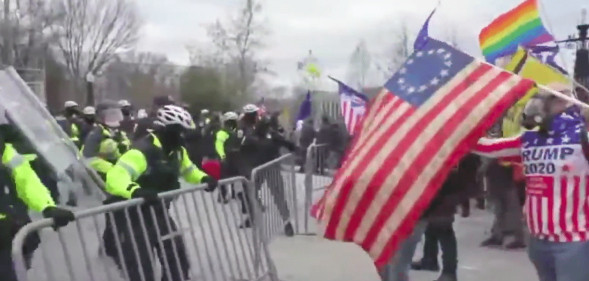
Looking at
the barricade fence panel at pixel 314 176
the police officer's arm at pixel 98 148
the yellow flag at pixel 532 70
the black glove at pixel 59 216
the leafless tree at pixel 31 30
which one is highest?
the leafless tree at pixel 31 30

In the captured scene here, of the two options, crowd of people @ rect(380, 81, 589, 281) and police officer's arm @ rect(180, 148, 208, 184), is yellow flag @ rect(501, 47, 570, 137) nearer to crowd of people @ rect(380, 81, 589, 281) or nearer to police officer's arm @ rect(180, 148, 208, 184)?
crowd of people @ rect(380, 81, 589, 281)

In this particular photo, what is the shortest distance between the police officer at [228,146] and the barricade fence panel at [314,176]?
97cm

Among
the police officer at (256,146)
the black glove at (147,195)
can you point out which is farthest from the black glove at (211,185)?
the police officer at (256,146)

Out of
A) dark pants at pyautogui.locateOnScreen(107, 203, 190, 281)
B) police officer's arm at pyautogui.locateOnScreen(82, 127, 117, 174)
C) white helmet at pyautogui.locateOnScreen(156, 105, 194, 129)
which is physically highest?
white helmet at pyautogui.locateOnScreen(156, 105, 194, 129)

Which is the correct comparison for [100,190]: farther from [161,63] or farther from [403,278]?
[161,63]

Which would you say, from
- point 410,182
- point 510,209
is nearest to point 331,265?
point 510,209

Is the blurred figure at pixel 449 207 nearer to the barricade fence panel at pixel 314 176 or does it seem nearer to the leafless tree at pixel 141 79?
the barricade fence panel at pixel 314 176

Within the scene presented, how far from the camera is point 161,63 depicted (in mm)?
64188

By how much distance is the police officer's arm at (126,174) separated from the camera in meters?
5.43

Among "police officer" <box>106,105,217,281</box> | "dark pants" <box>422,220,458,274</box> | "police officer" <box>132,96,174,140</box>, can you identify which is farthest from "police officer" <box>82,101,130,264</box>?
"dark pants" <box>422,220,458,274</box>

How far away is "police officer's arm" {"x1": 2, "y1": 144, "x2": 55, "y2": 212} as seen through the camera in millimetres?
4625

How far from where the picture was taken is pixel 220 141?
39.5 ft

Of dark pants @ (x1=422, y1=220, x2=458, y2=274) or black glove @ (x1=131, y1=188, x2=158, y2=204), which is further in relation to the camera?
dark pants @ (x1=422, y1=220, x2=458, y2=274)

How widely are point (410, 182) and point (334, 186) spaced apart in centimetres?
53
